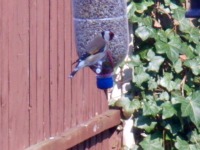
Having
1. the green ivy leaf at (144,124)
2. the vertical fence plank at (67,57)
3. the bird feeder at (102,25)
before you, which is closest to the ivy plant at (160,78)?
the green ivy leaf at (144,124)

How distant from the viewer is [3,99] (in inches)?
138

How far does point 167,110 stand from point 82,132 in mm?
988

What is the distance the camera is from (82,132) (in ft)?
14.6

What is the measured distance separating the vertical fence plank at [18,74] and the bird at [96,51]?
103 centimetres

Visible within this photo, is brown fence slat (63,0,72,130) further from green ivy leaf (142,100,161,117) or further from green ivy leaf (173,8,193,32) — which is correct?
green ivy leaf (173,8,193,32)

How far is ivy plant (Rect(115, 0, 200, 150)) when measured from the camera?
17.3 ft

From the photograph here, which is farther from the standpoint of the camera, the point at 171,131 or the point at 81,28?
the point at 171,131

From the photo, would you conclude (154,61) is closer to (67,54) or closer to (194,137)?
(194,137)

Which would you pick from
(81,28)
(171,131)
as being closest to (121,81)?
(171,131)

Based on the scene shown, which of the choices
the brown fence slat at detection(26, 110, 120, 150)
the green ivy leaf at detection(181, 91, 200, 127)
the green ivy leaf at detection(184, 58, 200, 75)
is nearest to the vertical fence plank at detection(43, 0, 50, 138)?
the brown fence slat at detection(26, 110, 120, 150)

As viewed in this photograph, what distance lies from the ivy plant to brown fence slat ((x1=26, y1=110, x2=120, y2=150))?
20 centimetres

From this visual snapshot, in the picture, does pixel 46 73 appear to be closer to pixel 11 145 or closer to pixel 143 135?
pixel 11 145

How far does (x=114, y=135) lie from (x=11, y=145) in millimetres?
1740

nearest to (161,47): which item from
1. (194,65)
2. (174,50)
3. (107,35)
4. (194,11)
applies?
(174,50)
